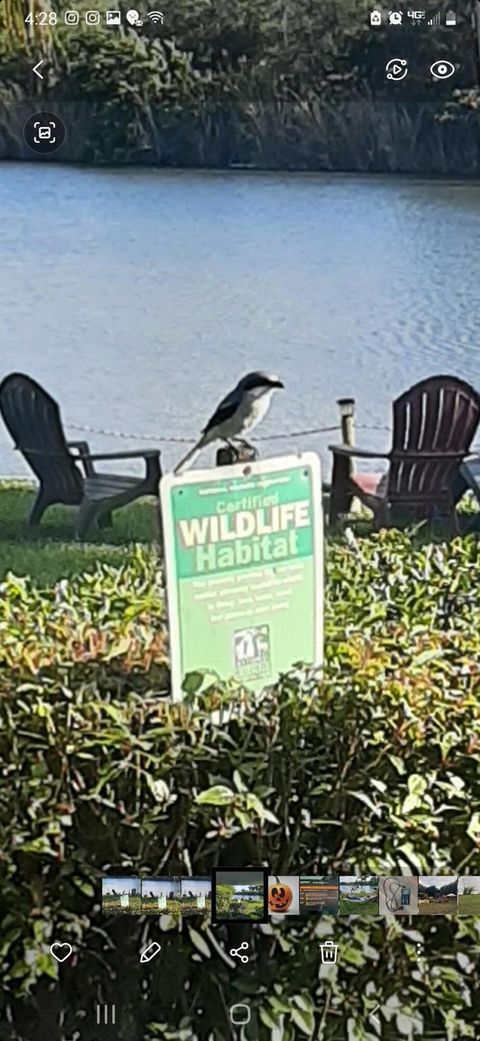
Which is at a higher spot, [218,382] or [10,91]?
[10,91]

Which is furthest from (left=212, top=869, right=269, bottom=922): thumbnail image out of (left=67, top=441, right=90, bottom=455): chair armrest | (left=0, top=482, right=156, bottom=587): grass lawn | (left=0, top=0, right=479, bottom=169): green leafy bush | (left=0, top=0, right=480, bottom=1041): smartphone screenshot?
(left=0, top=0, right=479, bottom=169): green leafy bush

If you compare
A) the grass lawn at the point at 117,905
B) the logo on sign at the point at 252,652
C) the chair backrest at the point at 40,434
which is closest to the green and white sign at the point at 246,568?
the logo on sign at the point at 252,652

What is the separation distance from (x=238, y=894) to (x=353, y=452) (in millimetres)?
458

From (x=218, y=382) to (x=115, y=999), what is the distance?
0.63m

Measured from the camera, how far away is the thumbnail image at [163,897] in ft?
4.17

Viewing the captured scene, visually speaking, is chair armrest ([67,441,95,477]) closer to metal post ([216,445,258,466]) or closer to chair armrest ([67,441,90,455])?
chair armrest ([67,441,90,455])

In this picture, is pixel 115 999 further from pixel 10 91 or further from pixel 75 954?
pixel 10 91

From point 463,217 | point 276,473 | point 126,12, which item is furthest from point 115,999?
point 126,12

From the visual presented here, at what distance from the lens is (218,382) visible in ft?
4.15

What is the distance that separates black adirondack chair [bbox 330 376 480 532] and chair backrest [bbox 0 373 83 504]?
0.88 feet

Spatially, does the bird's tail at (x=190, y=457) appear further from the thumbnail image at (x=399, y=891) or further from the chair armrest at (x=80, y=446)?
the thumbnail image at (x=399, y=891)

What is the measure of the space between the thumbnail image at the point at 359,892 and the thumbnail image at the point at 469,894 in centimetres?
9

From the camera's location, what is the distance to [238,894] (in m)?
1.28

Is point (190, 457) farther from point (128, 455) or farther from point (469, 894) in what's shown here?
point (469, 894)
